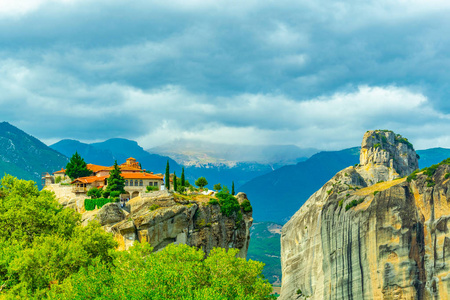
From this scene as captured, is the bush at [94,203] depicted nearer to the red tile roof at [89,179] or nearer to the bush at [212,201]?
the red tile roof at [89,179]

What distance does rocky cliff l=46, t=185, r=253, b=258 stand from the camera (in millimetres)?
90500

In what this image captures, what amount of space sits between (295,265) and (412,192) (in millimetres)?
47917

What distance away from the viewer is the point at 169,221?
9350 cm

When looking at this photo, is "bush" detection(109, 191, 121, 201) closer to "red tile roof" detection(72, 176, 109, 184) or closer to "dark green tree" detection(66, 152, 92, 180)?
"red tile roof" detection(72, 176, 109, 184)

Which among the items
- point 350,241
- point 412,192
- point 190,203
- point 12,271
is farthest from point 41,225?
point 412,192

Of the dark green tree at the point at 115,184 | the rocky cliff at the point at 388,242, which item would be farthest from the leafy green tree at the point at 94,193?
the rocky cliff at the point at 388,242

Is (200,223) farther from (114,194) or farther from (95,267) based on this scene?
(95,267)

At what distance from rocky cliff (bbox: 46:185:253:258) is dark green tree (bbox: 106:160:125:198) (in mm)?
6637

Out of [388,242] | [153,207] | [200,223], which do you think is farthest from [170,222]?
[388,242]

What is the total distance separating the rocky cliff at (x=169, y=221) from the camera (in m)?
90.5

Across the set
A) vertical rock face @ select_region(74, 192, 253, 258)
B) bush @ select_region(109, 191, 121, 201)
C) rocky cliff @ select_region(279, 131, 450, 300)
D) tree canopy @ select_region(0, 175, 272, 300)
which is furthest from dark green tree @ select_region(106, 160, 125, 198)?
rocky cliff @ select_region(279, 131, 450, 300)

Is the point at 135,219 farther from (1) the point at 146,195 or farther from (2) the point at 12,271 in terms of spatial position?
(2) the point at 12,271

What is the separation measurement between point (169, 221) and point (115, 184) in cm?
2170

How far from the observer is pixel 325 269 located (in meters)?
114
